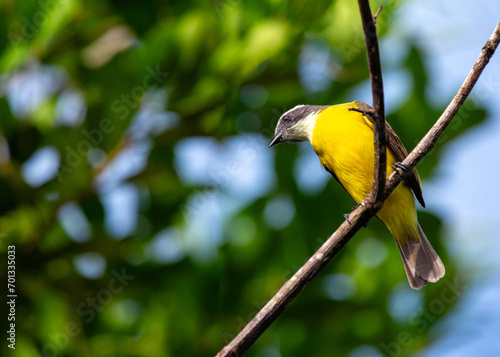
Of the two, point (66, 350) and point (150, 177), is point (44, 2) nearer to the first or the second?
point (150, 177)

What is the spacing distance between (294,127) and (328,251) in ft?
4.39

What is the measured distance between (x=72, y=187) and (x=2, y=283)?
522 mm

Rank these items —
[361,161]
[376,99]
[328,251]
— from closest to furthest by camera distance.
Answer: [376,99]
[328,251]
[361,161]

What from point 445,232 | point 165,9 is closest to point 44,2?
point 165,9

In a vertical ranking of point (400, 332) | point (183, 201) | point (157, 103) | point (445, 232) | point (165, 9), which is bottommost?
point (400, 332)

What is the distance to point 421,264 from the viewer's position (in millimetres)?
2457

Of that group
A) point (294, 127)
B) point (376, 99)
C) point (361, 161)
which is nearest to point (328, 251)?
point (376, 99)

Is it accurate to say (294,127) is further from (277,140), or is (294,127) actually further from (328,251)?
(328,251)

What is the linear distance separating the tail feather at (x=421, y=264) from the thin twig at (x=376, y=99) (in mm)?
994

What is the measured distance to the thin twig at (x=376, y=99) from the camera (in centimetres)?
108

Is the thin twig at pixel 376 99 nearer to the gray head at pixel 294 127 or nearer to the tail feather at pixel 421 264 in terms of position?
the tail feather at pixel 421 264

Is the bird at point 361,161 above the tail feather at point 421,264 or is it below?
above

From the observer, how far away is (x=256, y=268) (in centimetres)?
268

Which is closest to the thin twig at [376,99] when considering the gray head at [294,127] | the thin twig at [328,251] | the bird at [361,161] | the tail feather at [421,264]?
the thin twig at [328,251]
